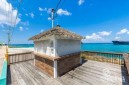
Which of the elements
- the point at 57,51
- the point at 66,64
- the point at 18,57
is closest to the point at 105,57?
the point at 66,64

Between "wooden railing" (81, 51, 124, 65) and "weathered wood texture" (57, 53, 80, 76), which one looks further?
"wooden railing" (81, 51, 124, 65)

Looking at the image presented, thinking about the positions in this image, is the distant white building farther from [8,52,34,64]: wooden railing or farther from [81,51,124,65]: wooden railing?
[8,52,34,64]: wooden railing

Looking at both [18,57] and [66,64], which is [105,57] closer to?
[66,64]

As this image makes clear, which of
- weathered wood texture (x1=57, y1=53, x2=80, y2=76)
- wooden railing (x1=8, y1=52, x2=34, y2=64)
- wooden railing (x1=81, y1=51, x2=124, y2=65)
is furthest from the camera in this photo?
wooden railing (x1=8, y1=52, x2=34, y2=64)

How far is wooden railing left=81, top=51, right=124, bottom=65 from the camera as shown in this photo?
8077mm

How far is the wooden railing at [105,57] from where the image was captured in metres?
8.08

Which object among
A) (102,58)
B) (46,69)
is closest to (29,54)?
(46,69)

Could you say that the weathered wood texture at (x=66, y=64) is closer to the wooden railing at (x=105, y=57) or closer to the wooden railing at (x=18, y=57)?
the wooden railing at (x=105, y=57)

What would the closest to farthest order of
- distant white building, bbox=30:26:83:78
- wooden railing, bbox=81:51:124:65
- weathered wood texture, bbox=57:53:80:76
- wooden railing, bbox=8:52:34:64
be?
distant white building, bbox=30:26:83:78 → weathered wood texture, bbox=57:53:80:76 → wooden railing, bbox=81:51:124:65 → wooden railing, bbox=8:52:34:64

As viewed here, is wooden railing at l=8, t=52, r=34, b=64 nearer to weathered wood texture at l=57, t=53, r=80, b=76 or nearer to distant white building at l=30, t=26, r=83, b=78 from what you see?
distant white building at l=30, t=26, r=83, b=78

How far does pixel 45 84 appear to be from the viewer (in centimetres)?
495

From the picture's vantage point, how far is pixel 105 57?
31.5 feet

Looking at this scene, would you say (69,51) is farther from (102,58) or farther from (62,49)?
(102,58)

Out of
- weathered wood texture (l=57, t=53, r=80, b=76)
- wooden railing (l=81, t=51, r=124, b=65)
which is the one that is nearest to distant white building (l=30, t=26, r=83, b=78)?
weathered wood texture (l=57, t=53, r=80, b=76)
